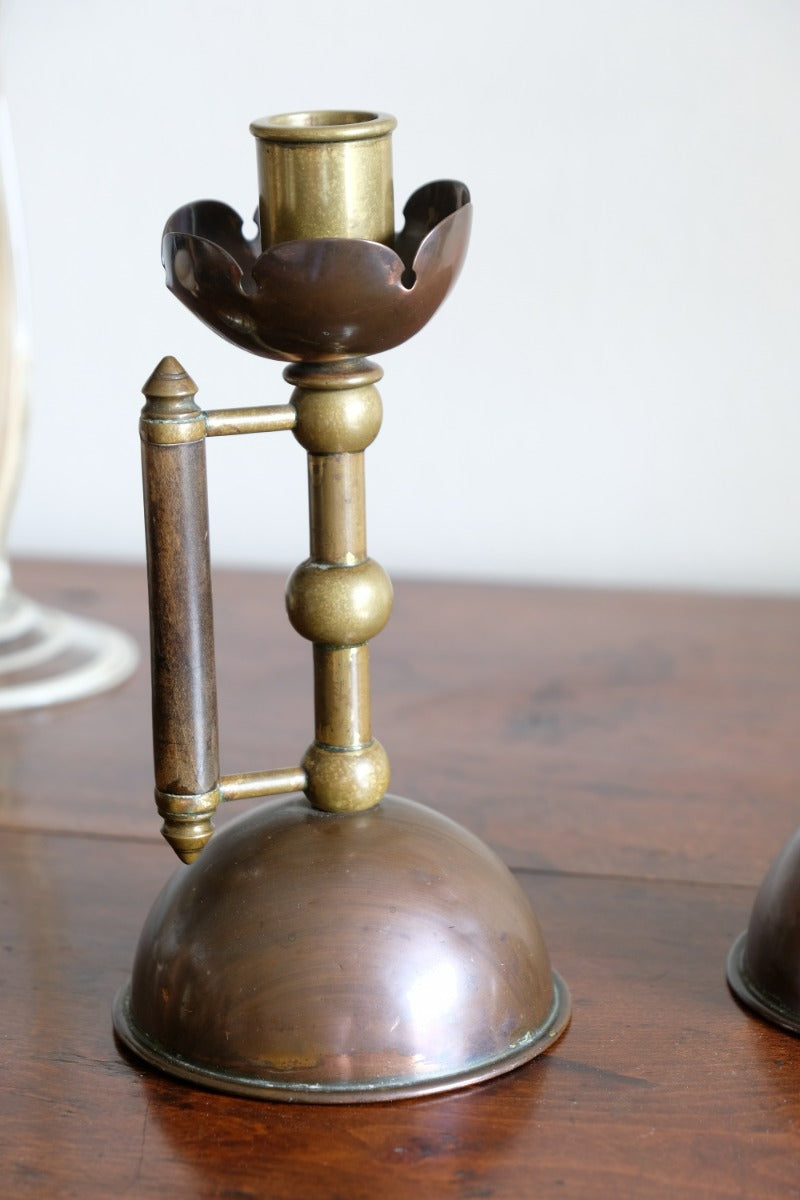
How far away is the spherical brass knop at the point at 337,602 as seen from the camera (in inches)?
21.7

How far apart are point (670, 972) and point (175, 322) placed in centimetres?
77

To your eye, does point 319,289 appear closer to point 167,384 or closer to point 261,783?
point 167,384

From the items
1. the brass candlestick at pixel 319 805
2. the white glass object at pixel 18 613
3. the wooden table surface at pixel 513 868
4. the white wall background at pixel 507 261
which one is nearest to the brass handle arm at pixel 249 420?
the brass candlestick at pixel 319 805

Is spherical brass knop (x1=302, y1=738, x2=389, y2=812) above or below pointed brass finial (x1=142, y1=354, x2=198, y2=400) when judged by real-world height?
below

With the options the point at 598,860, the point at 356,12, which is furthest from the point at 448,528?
the point at 598,860

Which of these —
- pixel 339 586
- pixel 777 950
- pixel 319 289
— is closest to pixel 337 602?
pixel 339 586

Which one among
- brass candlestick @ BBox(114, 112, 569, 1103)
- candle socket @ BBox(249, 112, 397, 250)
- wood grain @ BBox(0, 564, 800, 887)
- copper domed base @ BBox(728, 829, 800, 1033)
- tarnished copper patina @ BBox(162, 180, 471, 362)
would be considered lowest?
wood grain @ BBox(0, 564, 800, 887)

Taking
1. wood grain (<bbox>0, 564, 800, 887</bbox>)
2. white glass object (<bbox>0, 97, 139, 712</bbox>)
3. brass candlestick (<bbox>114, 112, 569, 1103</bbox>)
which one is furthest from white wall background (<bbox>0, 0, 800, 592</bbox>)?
brass candlestick (<bbox>114, 112, 569, 1103</bbox>)

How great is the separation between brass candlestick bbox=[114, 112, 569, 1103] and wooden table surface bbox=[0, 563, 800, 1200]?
0.07 feet

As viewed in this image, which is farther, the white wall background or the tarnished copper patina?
the white wall background

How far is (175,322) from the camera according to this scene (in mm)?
1219

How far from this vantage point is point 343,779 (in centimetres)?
56

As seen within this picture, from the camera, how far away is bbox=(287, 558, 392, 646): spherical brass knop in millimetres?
550

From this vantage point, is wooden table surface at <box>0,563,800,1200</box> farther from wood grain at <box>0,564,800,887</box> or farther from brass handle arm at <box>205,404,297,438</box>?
brass handle arm at <box>205,404,297,438</box>
